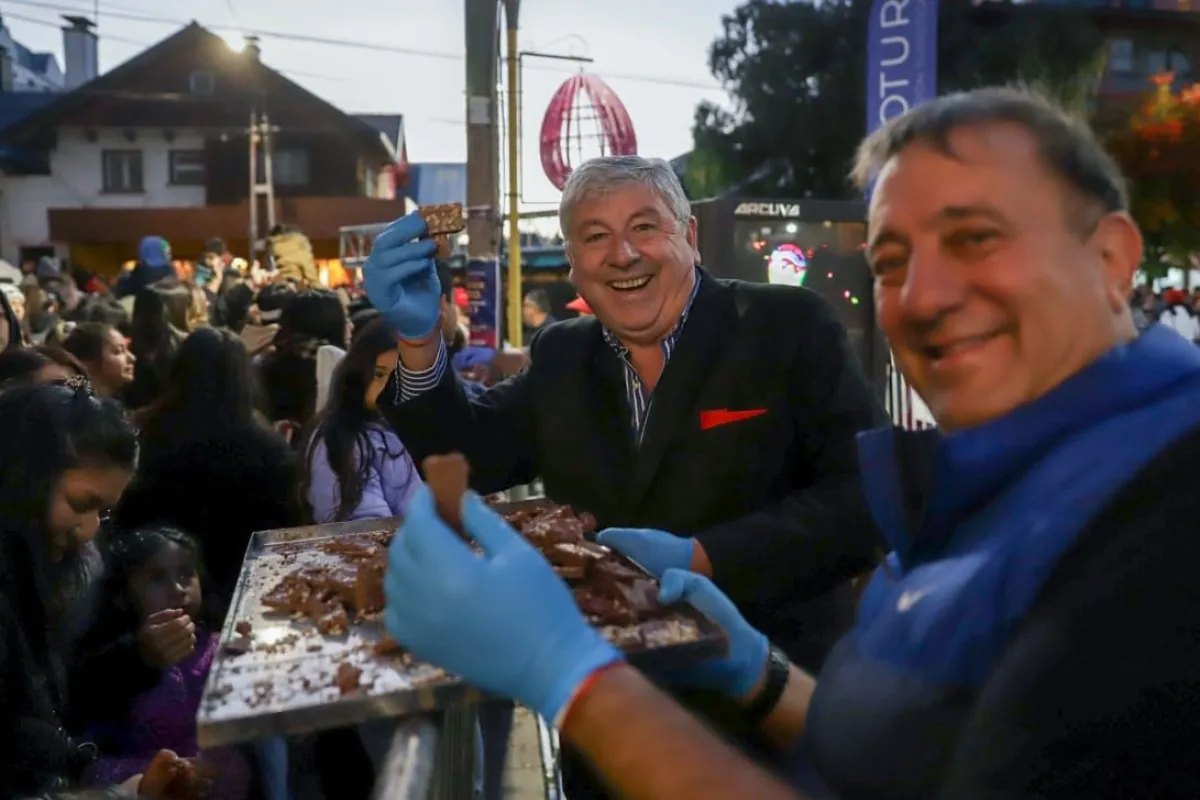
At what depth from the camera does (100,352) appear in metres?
4.52

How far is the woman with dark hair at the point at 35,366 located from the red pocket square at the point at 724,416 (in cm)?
235

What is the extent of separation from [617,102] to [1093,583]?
7678mm

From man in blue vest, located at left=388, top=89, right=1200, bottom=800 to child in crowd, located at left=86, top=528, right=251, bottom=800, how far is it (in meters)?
1.56

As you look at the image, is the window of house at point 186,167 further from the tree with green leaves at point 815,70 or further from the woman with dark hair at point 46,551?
the woman with dark hair at point 46,551

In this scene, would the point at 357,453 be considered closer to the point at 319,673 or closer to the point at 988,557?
the point at 319,673

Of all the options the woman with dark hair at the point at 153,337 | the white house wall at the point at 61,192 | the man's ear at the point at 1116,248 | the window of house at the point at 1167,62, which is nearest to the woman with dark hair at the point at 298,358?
the woman with dark hair at the point at 153,337

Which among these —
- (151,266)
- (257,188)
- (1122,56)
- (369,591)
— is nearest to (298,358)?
(369,591)

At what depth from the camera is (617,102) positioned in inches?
317

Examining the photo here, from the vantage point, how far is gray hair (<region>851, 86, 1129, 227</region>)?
1.17 meters

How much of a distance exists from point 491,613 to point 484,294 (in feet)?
22.1

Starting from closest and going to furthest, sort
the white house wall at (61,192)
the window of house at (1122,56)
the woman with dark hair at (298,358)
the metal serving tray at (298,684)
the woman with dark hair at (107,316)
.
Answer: the metal serving tray at (298,684), the woman with dark hair at (298,358), the woman with dark hair at (107,316), the white house wall at (61,192), the window of house at (1122,56)

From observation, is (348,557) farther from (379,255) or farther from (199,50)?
(199,50)

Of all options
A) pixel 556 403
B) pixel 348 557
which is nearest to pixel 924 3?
pixel 556 403

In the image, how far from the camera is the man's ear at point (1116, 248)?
1178 millimetres
